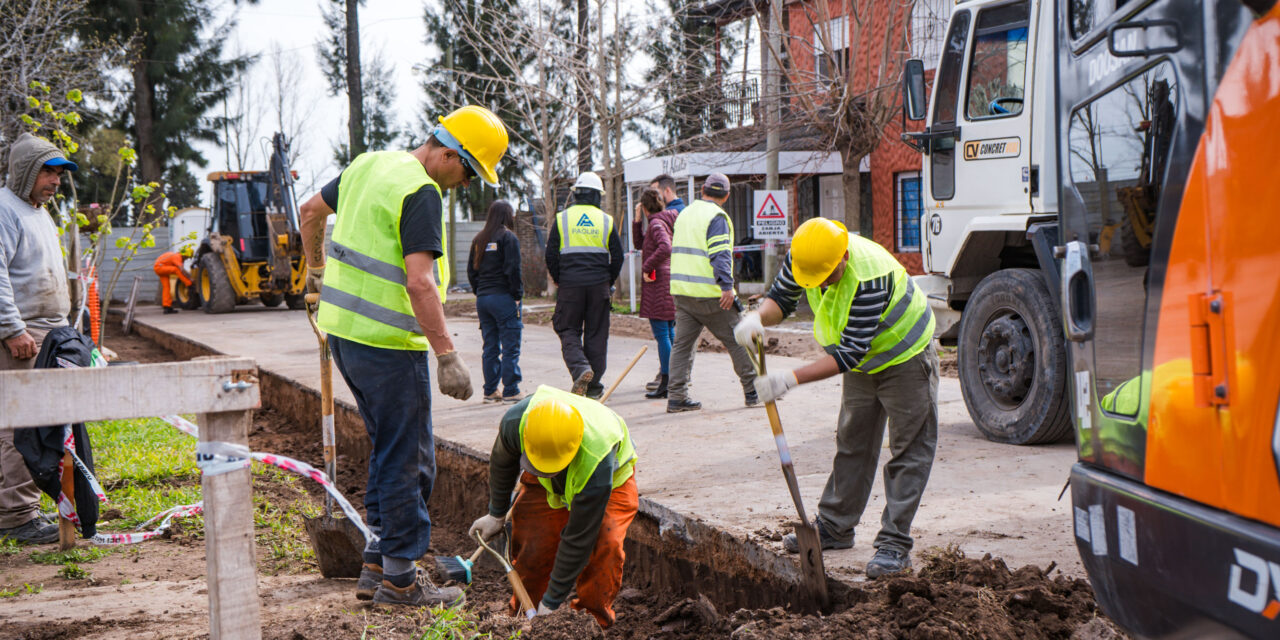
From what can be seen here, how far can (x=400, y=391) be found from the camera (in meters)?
4.05

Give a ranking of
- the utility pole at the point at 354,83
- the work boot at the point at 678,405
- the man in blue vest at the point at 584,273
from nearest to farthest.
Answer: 1. the work boot at the point at 678,405
2. the man in blue vest at the point at 584,273
3. the utility pole at the point at 354,83

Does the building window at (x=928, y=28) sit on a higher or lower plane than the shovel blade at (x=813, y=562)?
higher

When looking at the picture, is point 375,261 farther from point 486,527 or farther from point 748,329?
point 748,329

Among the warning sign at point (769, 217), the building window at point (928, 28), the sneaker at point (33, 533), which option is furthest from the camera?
the building window at point (928, 28)

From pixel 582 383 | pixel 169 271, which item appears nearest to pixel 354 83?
pixel 169 271

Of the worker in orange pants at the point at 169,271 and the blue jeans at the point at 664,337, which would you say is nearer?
the blue jeans at the point at 664,337

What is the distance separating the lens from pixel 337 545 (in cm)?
470

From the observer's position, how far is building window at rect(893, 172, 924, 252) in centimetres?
1948

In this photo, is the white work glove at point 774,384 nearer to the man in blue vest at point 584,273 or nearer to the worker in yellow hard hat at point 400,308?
the worker in yellow hard hat at point 400,308

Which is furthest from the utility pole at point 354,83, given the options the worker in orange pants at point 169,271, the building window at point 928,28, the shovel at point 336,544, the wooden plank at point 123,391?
the wooden plank at point 123,391

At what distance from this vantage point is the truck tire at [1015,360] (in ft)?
20.5

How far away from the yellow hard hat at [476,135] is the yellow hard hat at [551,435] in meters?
0.96

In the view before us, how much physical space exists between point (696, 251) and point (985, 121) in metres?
2.31

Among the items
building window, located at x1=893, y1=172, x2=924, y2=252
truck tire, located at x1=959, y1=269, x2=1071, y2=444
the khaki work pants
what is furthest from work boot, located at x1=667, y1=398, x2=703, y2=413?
building window, located at x1=893, y1=172, x2=924, y2=252
